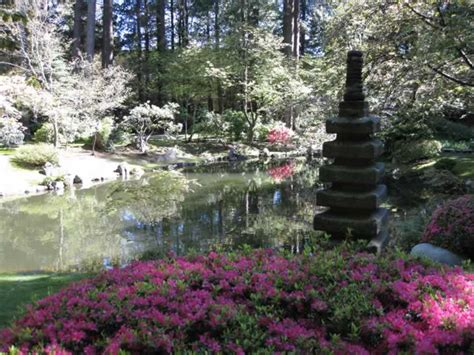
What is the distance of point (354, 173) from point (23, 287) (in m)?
4.19

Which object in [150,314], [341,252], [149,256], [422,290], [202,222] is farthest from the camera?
[202,222]

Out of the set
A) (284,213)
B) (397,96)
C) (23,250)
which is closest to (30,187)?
(23,250)

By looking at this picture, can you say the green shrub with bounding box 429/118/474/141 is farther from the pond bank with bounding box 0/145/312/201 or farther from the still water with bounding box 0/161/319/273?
the still water with bounding box 0/161/319/273

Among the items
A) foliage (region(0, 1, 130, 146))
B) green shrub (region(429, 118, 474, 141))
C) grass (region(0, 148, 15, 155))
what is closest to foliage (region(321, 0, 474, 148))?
Result: green shrub (region(429, 118, 474, 141))

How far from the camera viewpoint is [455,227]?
5410 mm

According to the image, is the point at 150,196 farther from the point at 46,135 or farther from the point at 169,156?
the point at 46,135

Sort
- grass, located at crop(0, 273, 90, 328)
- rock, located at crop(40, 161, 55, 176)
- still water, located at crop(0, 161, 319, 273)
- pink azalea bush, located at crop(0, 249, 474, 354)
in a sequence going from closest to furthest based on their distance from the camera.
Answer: pink azalea bush, located at crop(0, 249, 474, 354) → grass, located at crop(0, 273, 90, 328) → still water, located at crop(0, 161, 319, 273) → rock, located at crop(40, 161, 55, 176)

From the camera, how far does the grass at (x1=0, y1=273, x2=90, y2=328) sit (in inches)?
182

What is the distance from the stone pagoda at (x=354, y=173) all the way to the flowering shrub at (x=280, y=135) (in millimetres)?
19726

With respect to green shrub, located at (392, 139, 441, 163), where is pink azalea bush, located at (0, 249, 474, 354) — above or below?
below

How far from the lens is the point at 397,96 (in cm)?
1128

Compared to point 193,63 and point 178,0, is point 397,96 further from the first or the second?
point 178,0

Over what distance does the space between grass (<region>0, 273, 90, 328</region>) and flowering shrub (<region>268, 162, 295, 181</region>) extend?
12250mm

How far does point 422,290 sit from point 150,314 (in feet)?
5.68
